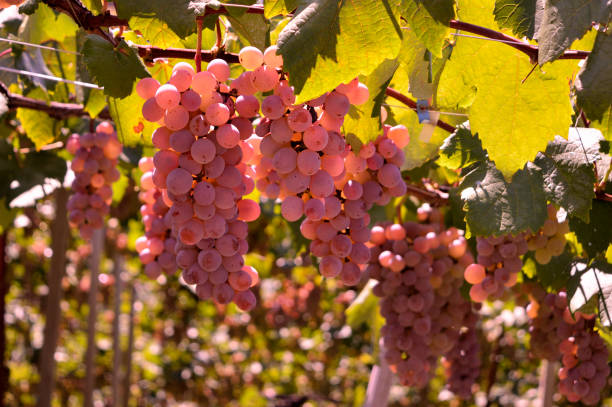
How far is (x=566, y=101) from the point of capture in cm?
80

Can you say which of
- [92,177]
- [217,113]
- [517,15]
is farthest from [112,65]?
[92,177]

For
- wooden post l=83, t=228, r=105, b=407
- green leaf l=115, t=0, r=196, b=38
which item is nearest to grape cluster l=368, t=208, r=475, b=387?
green leaf l=115, t=0, r=196, b=38

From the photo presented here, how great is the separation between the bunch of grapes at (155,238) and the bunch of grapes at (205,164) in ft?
1.05

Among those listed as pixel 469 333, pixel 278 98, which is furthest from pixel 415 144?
pixel 469 333

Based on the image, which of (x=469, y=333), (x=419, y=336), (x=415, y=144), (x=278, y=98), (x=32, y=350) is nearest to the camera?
(x=278, y=98)

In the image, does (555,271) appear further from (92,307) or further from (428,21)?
(92,307)

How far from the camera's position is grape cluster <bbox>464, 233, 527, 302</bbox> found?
1.16 metres

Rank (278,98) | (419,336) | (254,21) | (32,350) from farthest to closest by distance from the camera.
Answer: (32,350), (419,336), (254,21), (278,98)

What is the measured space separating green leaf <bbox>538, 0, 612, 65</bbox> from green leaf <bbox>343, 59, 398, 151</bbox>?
9.4 inches

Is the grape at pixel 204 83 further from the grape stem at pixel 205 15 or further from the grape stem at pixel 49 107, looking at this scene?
the grape stem at pixel 49 107

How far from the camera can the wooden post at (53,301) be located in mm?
2236

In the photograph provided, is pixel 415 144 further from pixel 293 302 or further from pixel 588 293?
pixel 293 302

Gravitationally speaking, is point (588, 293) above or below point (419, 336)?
above

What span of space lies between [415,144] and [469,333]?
0.70 meters
